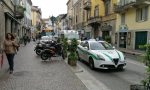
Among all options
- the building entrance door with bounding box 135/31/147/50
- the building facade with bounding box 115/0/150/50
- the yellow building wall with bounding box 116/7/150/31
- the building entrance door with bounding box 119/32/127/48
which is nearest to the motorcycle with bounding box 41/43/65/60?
the building facade with bounding box 115/0/150/50

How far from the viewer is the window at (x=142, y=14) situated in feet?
93.2

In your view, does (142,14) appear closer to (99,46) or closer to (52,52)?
(52,52)

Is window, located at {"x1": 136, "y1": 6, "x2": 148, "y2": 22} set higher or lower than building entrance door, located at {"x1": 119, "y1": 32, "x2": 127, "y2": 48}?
higher

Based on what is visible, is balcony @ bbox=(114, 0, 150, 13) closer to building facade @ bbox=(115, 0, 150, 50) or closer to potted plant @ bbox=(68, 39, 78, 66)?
building facade @ bbox=(115, 0, 150, 50)

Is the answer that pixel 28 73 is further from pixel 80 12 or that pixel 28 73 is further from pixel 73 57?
pixel 80 12

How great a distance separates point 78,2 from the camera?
62406mm

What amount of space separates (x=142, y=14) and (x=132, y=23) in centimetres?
251

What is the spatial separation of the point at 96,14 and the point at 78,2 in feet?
57.4

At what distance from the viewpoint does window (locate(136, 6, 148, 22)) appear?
2841cm

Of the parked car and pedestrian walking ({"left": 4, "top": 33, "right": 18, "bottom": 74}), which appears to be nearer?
pedestrian walking ({"left": 4, "top": 33, "right": 18, "bottom": 74})

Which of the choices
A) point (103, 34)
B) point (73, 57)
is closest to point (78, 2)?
point (103, 34)

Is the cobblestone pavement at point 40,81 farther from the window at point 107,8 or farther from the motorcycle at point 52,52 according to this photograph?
the window at point 107,8

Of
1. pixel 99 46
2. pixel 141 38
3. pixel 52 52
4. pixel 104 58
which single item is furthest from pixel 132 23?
pixel 104 58

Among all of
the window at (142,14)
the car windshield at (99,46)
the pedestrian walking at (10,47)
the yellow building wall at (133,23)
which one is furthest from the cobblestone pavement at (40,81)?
the window at (142,14)
